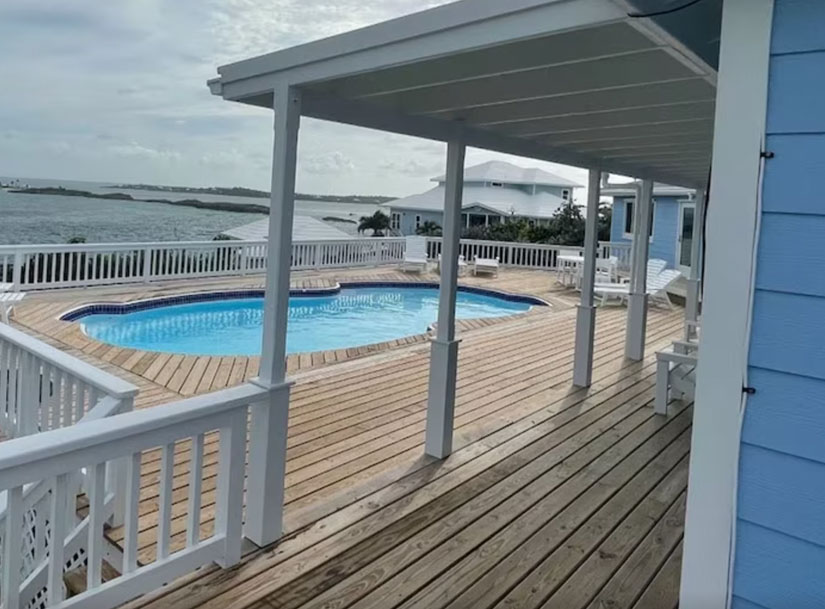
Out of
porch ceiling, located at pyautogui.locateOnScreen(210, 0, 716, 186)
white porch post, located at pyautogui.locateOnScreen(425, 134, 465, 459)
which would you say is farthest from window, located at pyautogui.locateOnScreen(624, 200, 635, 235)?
white porch post, located at pyautogui.locateOnScreen(425, 134, 465, 459)

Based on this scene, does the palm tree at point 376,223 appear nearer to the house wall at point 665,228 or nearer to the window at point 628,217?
the window at point 628,217

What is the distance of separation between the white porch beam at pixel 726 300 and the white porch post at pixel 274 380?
191cm

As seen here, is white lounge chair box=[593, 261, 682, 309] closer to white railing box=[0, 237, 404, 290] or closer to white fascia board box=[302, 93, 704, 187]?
white railing box=[0, 237, 404, 290]

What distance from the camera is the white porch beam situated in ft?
4.66

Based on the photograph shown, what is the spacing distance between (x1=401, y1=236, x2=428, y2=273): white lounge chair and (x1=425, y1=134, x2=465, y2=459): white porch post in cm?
1114

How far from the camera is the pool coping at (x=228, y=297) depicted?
913cm

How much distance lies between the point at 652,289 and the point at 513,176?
1755 centimetres

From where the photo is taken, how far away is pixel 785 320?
4.57 feet

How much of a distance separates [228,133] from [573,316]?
23776 millimetres

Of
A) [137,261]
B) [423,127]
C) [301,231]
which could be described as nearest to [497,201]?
[301,231]

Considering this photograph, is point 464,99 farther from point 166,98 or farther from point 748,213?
point 166,98

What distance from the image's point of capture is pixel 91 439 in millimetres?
2188

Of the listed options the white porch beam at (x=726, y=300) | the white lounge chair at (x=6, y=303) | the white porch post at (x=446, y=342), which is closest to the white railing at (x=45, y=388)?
the white porch post at (x=446, y=342)

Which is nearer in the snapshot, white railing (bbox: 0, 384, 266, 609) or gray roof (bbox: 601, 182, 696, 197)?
white railing (bbox: 0, 384, 266, 609)
